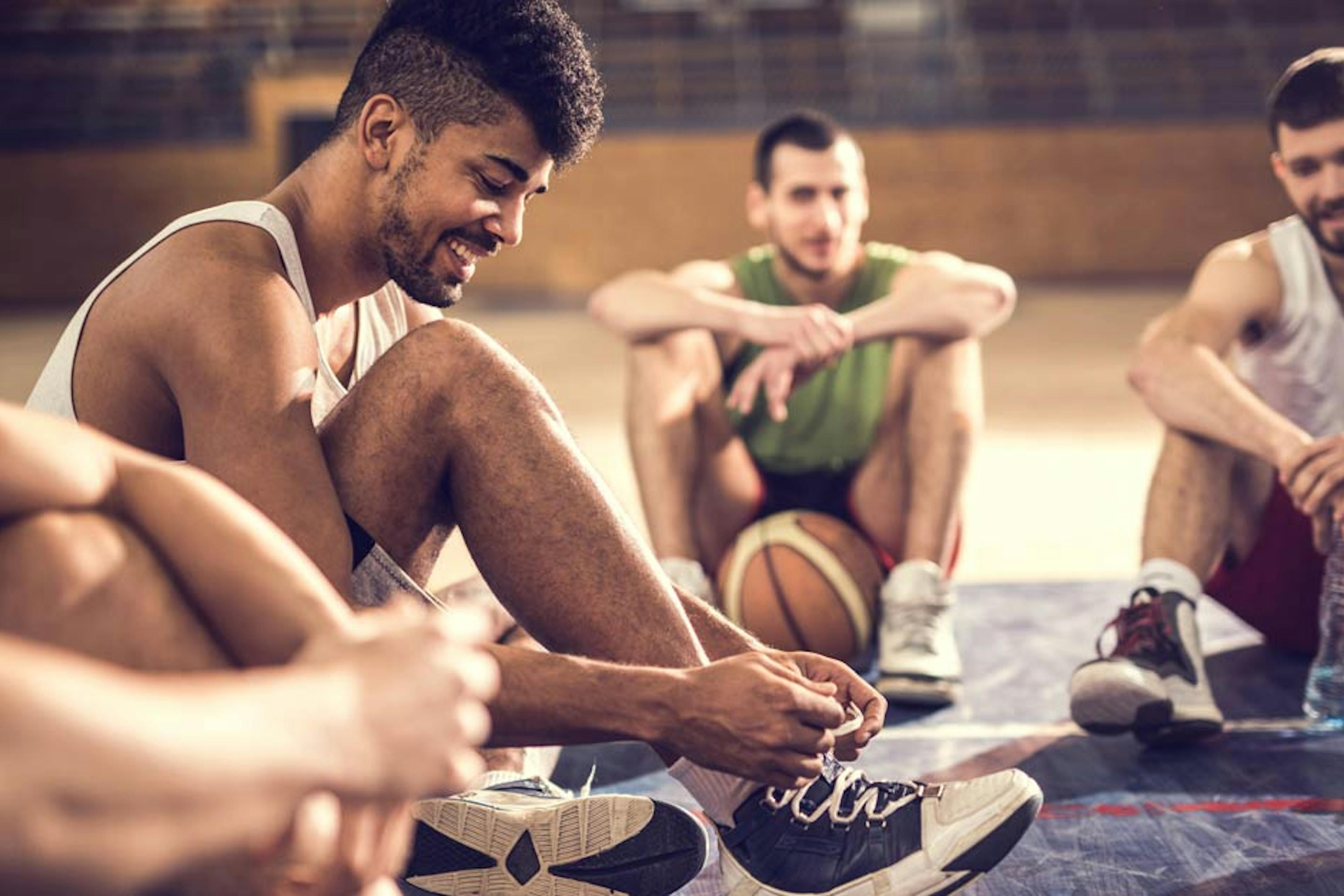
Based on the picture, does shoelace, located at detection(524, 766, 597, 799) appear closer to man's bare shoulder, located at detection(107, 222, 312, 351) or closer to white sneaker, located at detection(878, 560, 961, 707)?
man's bare shoulder, located at detection(107, 222, 312, 351)

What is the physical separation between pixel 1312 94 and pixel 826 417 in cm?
122

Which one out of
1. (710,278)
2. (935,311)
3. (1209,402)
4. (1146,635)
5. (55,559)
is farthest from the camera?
(710,278)

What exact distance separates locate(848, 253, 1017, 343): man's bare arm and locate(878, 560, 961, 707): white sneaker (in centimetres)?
52

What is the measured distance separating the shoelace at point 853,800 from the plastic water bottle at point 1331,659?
1.20 meters

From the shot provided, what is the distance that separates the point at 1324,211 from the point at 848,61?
11.1 meters

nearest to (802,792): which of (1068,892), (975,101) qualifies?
(1068,892)

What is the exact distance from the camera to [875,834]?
75.2 inches

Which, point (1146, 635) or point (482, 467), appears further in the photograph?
point (1146, 635)

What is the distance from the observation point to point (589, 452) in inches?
233

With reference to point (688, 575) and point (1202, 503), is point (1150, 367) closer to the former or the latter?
point (1202, 503)

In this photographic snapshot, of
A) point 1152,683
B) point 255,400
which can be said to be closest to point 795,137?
point 1152,683

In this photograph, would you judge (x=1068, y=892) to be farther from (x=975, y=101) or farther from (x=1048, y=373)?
(x=975, y=101)

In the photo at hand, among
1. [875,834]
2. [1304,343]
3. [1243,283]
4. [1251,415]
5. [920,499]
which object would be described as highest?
[1243,283]

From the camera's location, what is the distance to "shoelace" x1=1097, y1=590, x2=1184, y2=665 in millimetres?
2754
